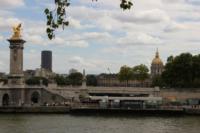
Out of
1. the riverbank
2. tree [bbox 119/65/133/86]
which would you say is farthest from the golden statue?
tree [bbox 119/65/133/86]

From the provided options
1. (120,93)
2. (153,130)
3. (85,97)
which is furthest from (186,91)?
(153,130)

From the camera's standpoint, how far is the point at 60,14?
31.9 ft

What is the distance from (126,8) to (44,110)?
2773 inches

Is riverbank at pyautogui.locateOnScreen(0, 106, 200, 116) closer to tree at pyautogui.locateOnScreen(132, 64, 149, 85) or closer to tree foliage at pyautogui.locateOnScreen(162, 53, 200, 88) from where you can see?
tree foliage at pyautogui.locateOnScreen(162, 53, 200, 88)

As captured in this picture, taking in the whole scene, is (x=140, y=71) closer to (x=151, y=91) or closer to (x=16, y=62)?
(x=151, y=91)

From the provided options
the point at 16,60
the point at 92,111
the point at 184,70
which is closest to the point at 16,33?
the point at 16,60

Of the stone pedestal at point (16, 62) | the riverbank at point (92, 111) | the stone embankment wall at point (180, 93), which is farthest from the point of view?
the stone embankment wall at point (180, 93)

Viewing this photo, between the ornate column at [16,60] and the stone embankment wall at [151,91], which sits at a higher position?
the ornate column at [16,60]

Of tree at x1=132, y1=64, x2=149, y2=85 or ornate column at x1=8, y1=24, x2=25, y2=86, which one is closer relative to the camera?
ornate column at x1=8, y1=24, x2=25, y2=86

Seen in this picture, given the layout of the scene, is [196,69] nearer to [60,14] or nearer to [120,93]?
[120,93]

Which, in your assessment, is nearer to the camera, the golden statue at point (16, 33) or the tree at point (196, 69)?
the golden statue at point (16, 33)

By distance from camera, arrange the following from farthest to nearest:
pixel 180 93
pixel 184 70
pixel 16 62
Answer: pixel 184 70 → pixel 180 93 → pixel 16 62

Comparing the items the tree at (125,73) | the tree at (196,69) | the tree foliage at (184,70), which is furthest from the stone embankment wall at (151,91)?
the tree at (125,73)

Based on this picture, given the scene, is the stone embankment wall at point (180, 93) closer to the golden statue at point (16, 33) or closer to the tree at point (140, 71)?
the golden statue at point (16, 33)
